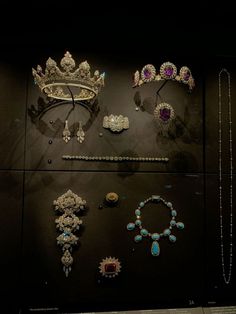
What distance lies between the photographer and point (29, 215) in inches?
87.0

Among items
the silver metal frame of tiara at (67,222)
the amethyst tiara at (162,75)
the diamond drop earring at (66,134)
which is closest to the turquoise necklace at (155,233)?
the silver metal frame of tiara at (67,222)

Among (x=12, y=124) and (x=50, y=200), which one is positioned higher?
(x=12, y=124)

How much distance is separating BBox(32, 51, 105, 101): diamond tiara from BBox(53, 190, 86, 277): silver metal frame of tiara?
2.32 ft

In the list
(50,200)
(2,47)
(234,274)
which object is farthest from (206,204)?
(2,47)

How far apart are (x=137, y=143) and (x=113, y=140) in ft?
0.59

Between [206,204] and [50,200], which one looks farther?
[206,204]

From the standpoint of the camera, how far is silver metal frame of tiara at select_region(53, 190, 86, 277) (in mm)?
2184

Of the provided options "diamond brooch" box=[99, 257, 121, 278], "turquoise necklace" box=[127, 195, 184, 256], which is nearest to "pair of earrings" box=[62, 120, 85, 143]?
"turquoise necklace" box=[127, 195, 184, 256]

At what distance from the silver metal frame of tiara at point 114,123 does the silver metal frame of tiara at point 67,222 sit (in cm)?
55

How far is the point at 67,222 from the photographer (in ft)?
7.17

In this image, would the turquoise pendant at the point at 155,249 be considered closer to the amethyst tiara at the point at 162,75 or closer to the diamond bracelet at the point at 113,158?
the diamond bracelet at the point at 113,158

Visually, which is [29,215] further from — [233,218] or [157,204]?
[233,218]

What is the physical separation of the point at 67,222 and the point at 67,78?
97 centimetres

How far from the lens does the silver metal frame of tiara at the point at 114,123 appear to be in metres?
2.30
